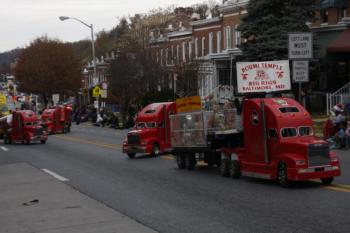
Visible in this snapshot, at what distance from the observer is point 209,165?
21.5 meters

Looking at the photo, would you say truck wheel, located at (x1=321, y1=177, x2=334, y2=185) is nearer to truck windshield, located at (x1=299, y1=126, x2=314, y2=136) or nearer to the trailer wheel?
truck windshield, located at (x1=299, y1=126, x2=314, y2=136)

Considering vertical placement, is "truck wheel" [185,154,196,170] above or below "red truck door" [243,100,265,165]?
below

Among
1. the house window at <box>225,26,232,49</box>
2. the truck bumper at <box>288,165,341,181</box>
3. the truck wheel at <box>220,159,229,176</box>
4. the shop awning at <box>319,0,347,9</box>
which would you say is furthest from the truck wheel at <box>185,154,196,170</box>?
the house window at <box>225,26,232,49</box>

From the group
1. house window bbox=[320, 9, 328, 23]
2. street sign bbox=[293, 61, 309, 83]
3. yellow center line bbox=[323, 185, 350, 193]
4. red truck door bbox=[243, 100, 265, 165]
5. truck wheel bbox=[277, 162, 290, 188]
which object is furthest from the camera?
house window bbox=[320, 9, 328, 23]

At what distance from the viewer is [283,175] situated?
49.2 ft

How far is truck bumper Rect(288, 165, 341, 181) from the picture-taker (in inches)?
568

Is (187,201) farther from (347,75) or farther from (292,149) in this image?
(347,75)

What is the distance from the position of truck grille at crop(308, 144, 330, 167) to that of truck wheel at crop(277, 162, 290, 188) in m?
0.66

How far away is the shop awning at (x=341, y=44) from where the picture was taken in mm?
36406

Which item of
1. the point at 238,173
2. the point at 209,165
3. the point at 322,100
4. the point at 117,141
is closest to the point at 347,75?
the point at 322,100

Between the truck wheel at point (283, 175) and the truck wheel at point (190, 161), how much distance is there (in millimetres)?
5792

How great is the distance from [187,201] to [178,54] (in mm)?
48045

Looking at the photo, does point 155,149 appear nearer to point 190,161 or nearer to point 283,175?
point 190,161

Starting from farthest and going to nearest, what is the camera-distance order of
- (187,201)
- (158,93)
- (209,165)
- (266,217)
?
(158,93) → (209,165) → (187,201) → (266,217)
